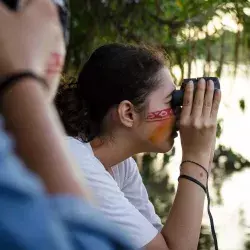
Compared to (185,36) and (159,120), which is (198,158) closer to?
(159,120)

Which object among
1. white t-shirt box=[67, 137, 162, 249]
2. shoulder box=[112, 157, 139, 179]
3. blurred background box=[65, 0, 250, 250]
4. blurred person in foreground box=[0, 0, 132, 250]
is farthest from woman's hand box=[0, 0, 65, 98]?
blurred background box=[65, 0, 250, 250]

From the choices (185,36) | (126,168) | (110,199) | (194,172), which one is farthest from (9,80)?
(185,36)

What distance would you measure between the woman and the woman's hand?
2.98 ft

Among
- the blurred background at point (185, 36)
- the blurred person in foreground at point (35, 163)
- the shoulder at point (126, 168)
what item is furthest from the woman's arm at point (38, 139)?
the blurred background at point (185, 36)

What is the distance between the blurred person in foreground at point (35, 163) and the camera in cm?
50

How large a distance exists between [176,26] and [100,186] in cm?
244

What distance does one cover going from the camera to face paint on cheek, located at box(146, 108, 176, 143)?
1.65 metres

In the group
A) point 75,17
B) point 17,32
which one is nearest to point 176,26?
point 75,17

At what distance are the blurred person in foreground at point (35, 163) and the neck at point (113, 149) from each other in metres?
1.05

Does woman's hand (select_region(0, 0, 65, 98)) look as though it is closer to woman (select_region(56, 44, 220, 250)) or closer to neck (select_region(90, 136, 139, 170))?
woman (select_region(56, 44, 220, 250))

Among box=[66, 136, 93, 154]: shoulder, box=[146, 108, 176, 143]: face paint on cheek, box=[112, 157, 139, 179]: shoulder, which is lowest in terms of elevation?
box=[112, 157, 139, 179]: shoulder

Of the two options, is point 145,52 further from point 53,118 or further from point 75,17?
point 75,17

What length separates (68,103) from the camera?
173 centimetres

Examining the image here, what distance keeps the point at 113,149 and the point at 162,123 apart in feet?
0.44
